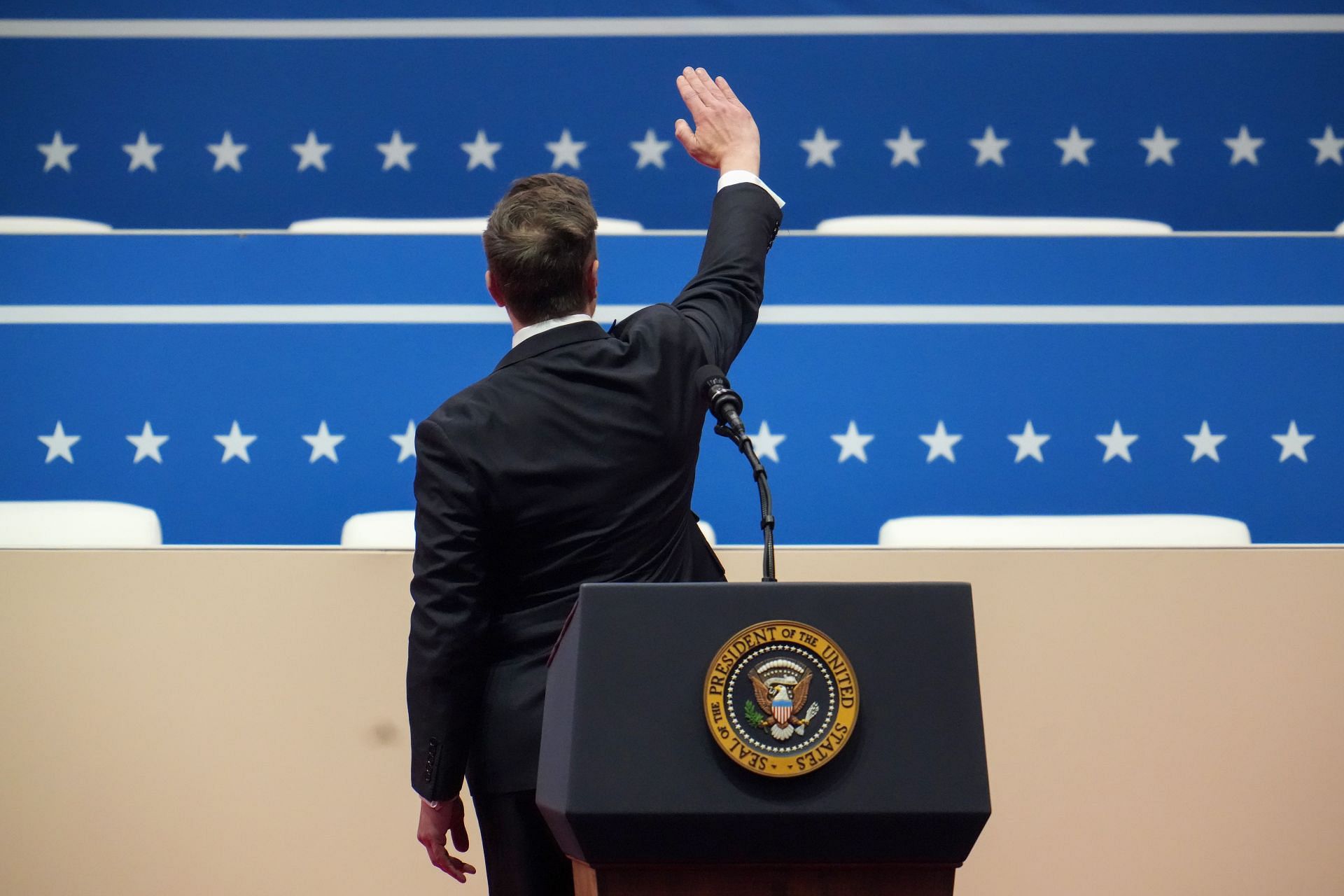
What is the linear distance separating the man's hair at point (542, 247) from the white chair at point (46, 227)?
1393 mm

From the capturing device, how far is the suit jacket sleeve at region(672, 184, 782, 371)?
1.45m

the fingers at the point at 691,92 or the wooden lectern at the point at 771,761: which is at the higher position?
the fingers at the point at 691,92

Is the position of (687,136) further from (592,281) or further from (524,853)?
(524,853)

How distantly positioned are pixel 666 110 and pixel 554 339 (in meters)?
1.99

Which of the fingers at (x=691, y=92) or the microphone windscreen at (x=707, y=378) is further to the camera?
the fingers at (x=691, y=92)

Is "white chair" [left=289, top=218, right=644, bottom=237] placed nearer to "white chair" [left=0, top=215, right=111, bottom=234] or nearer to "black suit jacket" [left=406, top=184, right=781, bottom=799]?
"white chair" [left=0, top=215, right=111, bottom=234]

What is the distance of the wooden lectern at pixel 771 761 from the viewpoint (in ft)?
2.81

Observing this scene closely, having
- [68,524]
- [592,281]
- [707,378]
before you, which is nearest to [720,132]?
[592,281]

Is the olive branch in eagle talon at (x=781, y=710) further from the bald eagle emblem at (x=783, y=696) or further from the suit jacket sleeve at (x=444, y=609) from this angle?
the suit jacket sleeve at (x=444, y=609)

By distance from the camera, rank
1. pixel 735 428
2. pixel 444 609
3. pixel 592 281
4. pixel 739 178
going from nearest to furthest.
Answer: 1. pixel 735 428
2. pixel 444 609
3. pixel 592 281
4. pixel 739 178

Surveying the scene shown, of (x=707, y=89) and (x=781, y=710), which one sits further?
(x=707, y=89)

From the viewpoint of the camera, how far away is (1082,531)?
211 cm

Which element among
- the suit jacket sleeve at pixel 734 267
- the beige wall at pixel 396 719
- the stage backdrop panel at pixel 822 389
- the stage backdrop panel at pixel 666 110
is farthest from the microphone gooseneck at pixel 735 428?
the stage backdrop panel at pixel 666 110

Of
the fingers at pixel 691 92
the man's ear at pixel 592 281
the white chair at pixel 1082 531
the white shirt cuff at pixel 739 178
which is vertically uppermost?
the fingers at pixel 691 92
